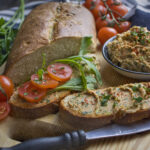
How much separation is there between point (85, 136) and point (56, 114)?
2.05 feet

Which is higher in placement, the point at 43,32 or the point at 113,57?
the point at 43,32

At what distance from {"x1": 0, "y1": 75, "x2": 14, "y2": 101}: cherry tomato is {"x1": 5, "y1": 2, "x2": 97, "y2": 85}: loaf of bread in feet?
0.71

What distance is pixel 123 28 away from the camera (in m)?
4.68

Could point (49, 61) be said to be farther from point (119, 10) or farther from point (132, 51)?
point (119, 10)

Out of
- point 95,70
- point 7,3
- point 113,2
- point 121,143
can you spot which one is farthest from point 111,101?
point 7,3

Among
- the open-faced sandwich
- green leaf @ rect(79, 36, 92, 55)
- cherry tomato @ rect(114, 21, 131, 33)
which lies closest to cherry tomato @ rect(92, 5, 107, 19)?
cherry tomato @ rect(114, 21, 131, 33)

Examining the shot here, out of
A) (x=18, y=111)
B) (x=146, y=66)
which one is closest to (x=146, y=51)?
(x=146, y=66)

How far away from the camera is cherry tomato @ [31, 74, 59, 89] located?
289cm

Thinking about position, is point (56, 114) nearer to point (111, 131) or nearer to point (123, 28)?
point (111, 131)

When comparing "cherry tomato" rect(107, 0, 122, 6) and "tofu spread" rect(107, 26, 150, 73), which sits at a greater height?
"cherry tomato" rect(107, 0, 122, 6)

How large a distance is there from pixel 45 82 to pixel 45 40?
0.81 meters

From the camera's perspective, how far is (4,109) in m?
2.93

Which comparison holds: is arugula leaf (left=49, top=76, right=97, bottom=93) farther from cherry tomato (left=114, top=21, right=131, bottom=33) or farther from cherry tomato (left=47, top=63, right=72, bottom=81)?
cherry tomato (left=114, top=21, right=131, bottom=33)

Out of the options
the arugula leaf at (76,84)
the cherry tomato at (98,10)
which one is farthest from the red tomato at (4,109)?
the cherry tomato at (98,10)
